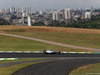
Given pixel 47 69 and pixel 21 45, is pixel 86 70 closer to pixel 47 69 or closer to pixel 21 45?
pixel 47 69

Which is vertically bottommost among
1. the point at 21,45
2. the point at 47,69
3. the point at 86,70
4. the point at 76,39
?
the point at 86,70

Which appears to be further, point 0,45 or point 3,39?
point 3,39

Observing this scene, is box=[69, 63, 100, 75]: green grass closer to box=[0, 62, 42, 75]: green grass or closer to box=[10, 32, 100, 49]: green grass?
box=[0, 62, 42, 75]: green grass

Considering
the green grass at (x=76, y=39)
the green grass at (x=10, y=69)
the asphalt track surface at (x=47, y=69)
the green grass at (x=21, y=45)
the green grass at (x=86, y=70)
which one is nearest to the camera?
the green grass at (x=10, y=69)

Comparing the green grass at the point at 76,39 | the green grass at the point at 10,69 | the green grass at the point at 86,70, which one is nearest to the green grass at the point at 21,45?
the green grass at the point at 76,39

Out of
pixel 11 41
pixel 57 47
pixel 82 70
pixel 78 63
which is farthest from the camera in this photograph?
pixel 11 41

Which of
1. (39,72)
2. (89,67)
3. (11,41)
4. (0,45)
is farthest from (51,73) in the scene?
(11,41)

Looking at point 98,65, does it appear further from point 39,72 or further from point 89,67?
point 39,72

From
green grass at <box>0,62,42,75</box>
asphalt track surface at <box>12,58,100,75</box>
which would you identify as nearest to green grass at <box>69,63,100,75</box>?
asphalt track surface at <box>12,58,100,75</box>

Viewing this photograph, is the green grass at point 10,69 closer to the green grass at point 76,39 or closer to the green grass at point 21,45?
the green grass at point 21,45

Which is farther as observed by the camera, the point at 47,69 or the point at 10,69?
the point at 47,69

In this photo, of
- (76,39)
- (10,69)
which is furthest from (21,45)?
(10,69)
